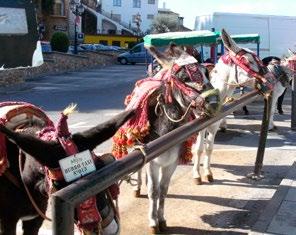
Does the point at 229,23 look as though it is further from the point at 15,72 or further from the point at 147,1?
the point at 147,1

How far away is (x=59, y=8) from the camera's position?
63.6 m

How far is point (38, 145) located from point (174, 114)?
2884 millimetres

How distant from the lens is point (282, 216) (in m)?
5.47

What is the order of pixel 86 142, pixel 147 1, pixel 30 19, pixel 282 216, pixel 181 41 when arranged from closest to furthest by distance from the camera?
pixel 86 142
pixel 282 216
pixel 30 19
pixel 181 41
pixel 147 1

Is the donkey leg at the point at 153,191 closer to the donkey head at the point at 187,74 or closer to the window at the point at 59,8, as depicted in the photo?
the donkey head at the point at 187,74

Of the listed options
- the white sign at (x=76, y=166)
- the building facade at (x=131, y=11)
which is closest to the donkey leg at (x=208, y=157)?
the white sign at (x=76, y=166)

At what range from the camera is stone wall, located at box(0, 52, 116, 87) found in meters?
22.3

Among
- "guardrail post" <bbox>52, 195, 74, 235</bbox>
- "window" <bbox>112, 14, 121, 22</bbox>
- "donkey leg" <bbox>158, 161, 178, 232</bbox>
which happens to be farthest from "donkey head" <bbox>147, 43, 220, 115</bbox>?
"window" <bbox>112, 14, 121, 22</bbox>

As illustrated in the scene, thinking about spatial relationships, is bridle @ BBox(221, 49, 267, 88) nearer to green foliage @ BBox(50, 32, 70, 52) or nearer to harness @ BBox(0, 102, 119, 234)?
harness @ BBox(0, 102, 119, 234)

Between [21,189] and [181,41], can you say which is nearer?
[21,189]

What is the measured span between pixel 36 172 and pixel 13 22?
323cm

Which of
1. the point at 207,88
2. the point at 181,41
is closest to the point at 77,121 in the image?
the point at 181,41

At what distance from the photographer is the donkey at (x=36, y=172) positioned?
288 cm

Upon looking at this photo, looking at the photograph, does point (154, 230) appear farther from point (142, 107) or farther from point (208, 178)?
point (208, 178)
